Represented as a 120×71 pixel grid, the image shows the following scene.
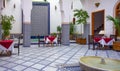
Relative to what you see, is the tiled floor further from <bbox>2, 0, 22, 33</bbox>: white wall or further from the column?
<bbox>2, 0, 22, 33</bbox>: white wall

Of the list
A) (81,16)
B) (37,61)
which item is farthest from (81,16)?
(37,61)

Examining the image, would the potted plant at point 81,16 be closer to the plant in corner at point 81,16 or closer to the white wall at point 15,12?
the plant in corner at point 81,16

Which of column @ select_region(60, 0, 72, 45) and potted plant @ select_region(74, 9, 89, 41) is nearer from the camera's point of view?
column @ select_region(60, 0, 72, 45)

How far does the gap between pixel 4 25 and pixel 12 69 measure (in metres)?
9.09

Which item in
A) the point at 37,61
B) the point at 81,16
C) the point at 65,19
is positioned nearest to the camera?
the point at 37,61

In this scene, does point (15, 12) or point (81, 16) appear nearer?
point (81, 16)

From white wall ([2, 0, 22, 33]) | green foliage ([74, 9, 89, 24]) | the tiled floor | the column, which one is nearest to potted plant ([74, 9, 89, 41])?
green foliage ([74, 9, 89, 24])

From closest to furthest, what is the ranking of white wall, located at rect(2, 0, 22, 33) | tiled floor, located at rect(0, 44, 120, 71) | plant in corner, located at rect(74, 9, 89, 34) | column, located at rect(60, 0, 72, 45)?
tiled floor, located at rect(0, 44, 120, 71), column, located at rect(60, 0, 72, 45), plant in corner, located at rect(74, 9, 89, 34), white wall, located at rect(2, 0, 22, 33)

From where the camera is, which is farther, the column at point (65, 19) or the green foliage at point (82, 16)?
the green foliage at point (82, 16)

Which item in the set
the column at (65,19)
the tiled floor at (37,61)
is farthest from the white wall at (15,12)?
the tiled floor at (37,61)

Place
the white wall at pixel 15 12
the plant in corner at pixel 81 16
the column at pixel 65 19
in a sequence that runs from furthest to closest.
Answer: the white wall at pixel 15 12 → the plant in corner at pixel 81 16 → the column at pixel 65 19

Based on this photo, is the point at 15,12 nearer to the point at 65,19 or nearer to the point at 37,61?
the point at 65,19

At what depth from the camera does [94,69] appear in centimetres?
433

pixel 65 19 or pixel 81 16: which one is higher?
pixel 81 16
